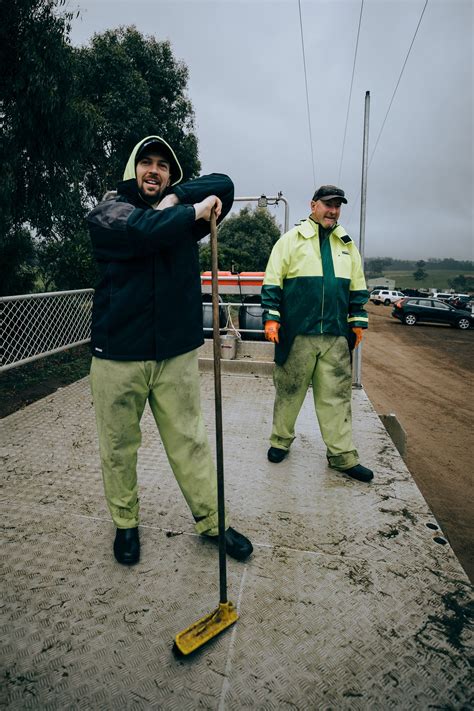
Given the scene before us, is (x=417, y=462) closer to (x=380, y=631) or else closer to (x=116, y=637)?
(x=380, y=631)

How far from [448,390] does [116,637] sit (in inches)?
351

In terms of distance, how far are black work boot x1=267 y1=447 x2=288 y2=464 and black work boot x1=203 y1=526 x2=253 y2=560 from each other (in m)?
1.02

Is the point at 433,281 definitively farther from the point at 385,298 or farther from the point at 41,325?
the point at 41,325

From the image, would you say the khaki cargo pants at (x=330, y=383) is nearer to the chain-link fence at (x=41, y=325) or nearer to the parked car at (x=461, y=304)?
the chain-link fence at (x=41, y=325)

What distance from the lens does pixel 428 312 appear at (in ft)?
69.7

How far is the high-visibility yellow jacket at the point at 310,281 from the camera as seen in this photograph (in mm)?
2941

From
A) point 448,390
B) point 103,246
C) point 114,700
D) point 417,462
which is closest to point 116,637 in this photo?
point 114,700

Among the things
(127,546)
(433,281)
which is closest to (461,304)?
(127,546)

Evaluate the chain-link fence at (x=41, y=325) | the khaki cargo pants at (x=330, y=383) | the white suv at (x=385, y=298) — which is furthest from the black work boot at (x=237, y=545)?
the white suv at (x=385, y=298)

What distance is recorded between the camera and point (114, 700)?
139 centimetres

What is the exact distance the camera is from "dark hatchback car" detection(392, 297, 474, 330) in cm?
2080

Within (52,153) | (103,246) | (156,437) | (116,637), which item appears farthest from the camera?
(52,153)

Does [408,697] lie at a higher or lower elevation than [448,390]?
higher

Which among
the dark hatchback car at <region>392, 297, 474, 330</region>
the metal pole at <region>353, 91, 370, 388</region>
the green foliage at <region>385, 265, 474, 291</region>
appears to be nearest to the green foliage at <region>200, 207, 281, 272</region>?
the dark hatchback car at <region>392, 297, 474, 330</region>
